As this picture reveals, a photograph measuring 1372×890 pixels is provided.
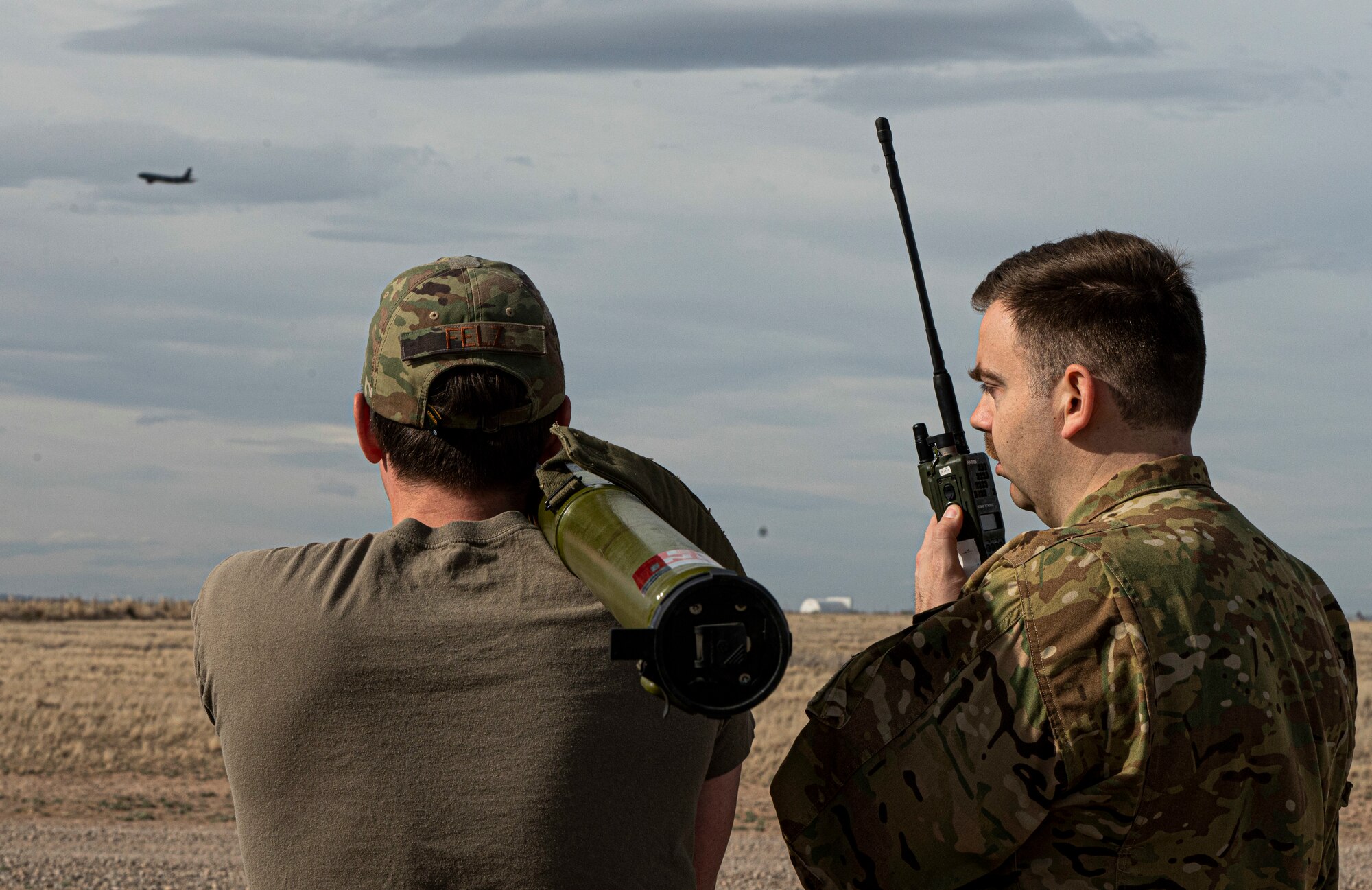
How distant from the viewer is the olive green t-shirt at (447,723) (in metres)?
2.50

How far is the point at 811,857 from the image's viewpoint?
2641 millimetres

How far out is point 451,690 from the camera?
8.23 ft

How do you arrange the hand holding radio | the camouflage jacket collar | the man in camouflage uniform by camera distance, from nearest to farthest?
the man in camouflage uniform, the camouflage jacket collar, the hand holding radio

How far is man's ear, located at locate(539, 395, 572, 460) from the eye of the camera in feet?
8.98

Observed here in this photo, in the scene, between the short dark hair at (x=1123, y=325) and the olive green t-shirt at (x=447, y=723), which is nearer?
the olive green t-shirt at (x=447, y=723)

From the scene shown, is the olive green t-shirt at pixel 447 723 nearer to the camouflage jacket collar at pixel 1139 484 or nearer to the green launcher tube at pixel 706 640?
the green launcher tube at pixel 706 640

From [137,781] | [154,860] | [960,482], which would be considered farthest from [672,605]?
[137,781]

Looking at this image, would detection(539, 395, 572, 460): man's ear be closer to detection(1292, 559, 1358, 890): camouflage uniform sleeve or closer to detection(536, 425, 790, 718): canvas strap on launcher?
detection(536, 425, 790, 718): canvas strap on launcher

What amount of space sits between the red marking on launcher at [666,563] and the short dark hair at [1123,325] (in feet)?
3.47

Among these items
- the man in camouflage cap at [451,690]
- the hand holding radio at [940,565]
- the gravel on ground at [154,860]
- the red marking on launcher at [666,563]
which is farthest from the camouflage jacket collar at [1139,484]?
the gravel on ground at [154,860]

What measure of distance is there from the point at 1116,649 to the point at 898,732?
430mm

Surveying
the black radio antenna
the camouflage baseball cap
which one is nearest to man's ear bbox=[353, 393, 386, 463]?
the camouflage baseball cap

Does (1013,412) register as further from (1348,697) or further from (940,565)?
(1348,697)

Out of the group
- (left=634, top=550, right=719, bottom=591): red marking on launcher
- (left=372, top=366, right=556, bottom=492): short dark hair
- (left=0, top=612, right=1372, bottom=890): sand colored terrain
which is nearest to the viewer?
(left=634, top=550, right=719, bottom=591): red marking on launcher
